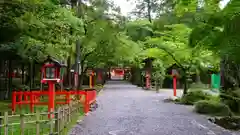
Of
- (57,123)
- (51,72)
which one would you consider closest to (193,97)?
(51,72)

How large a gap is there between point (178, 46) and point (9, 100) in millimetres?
10617

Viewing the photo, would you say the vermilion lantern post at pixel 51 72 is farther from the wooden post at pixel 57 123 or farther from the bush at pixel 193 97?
the bush at pixel 193 97

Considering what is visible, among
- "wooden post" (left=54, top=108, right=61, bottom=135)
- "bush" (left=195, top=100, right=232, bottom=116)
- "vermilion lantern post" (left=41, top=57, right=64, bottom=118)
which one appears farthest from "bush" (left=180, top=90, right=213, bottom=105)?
"wooden post" (left=54, top=108, right=61, bottom=135)

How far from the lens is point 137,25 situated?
40.5 m

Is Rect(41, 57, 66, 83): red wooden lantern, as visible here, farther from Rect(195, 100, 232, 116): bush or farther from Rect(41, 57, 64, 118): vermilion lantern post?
Rect(195, 100, 232, 116): bush

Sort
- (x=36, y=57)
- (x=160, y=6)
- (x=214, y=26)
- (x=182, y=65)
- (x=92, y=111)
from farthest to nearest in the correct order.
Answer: (x=160, y=6) → (x=182, y=65) → (x=36, y=57) → (x=92, y=111) → (x=214, y=26)

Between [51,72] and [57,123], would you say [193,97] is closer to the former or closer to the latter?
[51,72]

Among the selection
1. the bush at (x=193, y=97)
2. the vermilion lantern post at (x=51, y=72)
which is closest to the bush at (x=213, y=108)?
the bush at (x=193, y=97)

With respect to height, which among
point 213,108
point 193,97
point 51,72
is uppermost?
Answer: point 51,72

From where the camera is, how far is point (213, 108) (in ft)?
55.6

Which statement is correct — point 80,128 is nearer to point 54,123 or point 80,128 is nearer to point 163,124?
point 54,123

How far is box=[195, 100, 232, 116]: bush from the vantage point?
16516 millimetres

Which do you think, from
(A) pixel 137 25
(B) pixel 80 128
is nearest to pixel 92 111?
(B) pixel 80 128

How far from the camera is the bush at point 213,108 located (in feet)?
54.2
